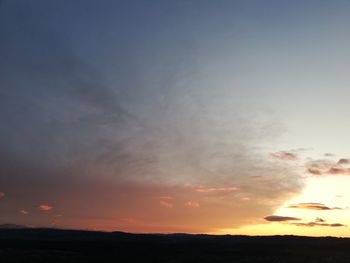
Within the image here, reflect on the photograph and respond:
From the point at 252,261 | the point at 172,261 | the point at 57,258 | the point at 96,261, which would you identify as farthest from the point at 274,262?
the point at 57,258

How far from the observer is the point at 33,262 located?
68312mm

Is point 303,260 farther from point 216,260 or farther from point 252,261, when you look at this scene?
point 216,260

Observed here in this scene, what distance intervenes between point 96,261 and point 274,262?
28153 mm

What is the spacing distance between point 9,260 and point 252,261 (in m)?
38.5

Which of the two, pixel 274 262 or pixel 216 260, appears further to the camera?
pixel 216 260

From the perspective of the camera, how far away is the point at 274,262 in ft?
226

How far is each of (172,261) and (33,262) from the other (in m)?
21.5

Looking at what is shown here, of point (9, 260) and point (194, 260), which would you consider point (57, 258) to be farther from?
point (194, 260)

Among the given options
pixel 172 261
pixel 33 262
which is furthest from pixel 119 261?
pixel 33 262

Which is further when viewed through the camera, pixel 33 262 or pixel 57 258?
pixel 57 258

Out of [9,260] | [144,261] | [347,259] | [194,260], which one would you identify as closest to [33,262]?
[9,260]

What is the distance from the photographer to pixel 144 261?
7212cm

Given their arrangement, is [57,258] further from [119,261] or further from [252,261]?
[252,261]

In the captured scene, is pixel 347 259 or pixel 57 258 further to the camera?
pixel 57 258
